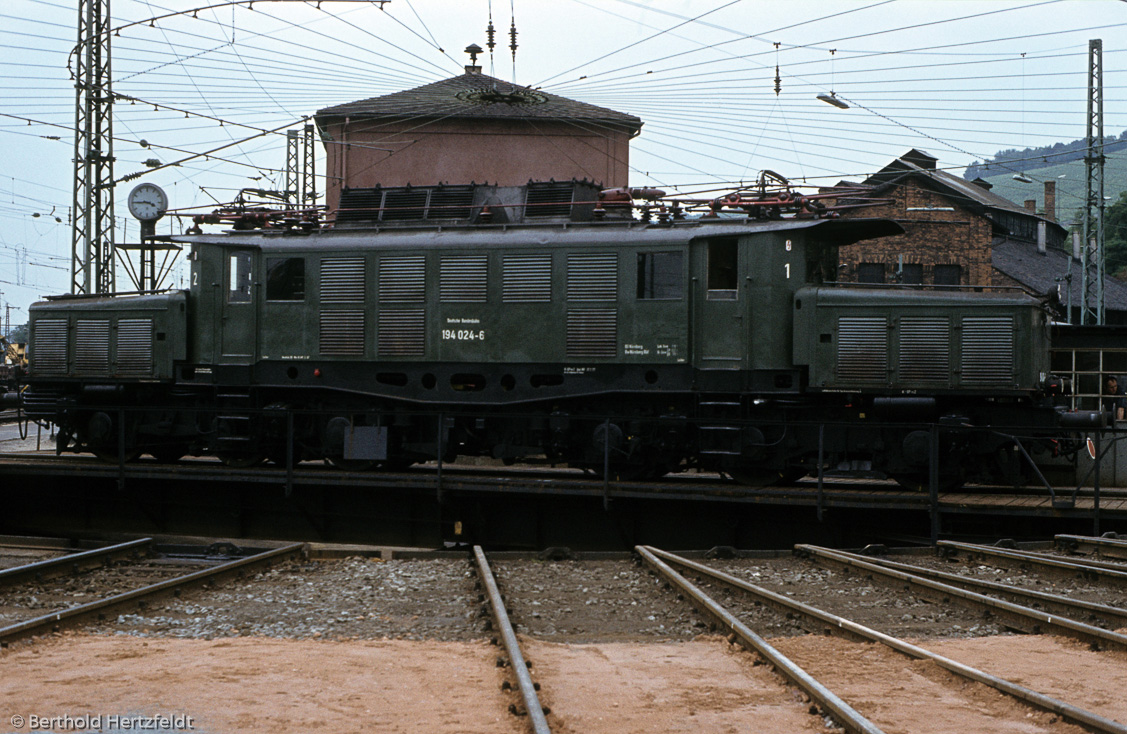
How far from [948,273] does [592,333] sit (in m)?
34.7

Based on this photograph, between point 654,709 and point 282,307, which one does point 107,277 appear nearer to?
point 282,307

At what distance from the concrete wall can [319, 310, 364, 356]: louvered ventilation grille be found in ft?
52.9

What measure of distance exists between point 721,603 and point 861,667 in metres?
2.44

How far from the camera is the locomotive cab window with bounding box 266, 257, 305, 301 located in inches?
631

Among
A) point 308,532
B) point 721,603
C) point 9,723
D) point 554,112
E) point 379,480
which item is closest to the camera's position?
point 9,723

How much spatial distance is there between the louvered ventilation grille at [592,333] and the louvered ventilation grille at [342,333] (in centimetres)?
324

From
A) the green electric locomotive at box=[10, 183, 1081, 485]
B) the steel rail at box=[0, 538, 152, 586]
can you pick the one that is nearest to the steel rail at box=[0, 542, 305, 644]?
the steel rail at box=[0, 538, 152, 586]

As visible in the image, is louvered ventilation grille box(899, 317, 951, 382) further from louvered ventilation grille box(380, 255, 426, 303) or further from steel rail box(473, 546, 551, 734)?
louvered ventilation grille box(380, 255, 426, 303)

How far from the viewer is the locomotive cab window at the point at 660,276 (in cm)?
1459

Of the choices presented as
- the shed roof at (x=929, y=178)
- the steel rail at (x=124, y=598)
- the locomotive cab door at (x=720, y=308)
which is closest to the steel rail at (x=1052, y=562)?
the locomotive cab door at (x=720, y=308)

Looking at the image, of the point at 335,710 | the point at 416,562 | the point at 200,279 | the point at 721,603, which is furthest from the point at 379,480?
the point at 335,710

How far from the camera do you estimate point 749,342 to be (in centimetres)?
1435

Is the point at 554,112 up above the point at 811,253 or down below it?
above

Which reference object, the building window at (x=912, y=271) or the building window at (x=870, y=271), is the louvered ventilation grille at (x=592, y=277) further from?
the building window at (x=912, y=271)
